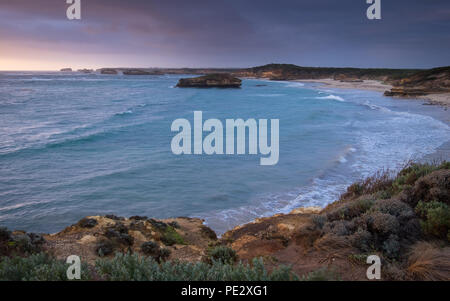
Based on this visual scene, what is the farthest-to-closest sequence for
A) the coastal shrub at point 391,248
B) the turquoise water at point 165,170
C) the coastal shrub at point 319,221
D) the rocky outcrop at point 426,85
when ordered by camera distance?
1. the rocky outcrop at point 426,85
2. the turquoise water at point 165,170
3. the coastal shrub at point 319,221
4. the coastal shrub at point 391,248

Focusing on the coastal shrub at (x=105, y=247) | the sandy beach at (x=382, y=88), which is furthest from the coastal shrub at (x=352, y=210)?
the sandy beach at (x=382, y=88)

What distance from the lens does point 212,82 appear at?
9294cm

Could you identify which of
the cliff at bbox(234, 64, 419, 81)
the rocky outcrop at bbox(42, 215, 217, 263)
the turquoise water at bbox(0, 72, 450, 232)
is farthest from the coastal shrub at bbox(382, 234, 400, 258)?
the cliff at bbox(234, 64, 419, 81)

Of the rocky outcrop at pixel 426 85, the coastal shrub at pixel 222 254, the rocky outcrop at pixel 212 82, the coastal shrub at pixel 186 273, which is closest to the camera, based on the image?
the coastal shrub at pixel 186 273

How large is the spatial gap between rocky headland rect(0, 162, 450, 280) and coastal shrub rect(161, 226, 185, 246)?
25 millimetres

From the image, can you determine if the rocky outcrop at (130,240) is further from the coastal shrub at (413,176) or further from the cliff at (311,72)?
the cliff at (311,72)

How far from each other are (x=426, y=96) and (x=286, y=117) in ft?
104

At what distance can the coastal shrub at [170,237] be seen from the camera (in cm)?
713

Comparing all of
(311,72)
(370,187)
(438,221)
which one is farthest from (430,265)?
(311,72)

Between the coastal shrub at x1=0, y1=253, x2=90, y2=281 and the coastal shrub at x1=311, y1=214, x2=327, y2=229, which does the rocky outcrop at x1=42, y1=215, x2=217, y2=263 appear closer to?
the coastal shrub at x1=0, y1=253, x2=90, y2=281

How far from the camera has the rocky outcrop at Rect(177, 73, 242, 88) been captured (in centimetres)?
8951

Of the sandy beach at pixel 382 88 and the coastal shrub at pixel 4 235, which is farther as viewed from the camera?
the sandy beach at pixel 382 88

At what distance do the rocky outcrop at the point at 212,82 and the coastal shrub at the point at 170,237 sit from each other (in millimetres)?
84199
